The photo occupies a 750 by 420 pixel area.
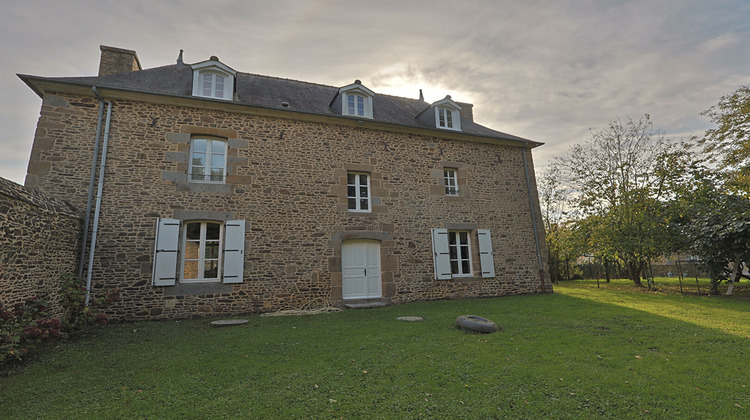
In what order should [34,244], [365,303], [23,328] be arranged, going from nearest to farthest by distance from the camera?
[23,328]
[34,244]
[365,303]

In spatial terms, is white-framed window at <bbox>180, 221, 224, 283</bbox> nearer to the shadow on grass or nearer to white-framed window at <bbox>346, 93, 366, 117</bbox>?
white-framed window at <bbox>346, 93, 366, 117</bbox>

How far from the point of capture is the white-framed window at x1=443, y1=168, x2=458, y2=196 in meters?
10.1

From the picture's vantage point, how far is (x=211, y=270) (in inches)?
296

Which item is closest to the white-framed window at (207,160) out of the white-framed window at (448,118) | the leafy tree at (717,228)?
the white-framed window at (448,118)

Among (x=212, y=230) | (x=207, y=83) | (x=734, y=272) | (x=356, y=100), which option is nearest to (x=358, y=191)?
(x=356, y=100)

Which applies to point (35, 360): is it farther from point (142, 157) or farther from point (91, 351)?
point (142, 157)

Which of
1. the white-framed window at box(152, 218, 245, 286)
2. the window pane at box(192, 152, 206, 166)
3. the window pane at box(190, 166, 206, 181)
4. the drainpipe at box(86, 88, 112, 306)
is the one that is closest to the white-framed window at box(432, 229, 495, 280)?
the white-framed window at box(152, 218, 245, 286)

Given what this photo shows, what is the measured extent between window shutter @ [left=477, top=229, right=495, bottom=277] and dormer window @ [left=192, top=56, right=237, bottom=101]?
7788mm

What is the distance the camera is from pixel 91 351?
15.4ft

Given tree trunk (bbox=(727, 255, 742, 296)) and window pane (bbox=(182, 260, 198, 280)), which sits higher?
window pane (bbox=(182, 260, 198, 280))

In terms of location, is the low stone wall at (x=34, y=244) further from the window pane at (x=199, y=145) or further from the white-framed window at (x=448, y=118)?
the white-framed window at (x=448, y=118)

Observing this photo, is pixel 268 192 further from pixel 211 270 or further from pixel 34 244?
pixel 34 244

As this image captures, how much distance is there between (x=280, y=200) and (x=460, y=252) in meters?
5.33

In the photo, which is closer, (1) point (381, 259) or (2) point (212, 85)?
(2) point (212, 85)
